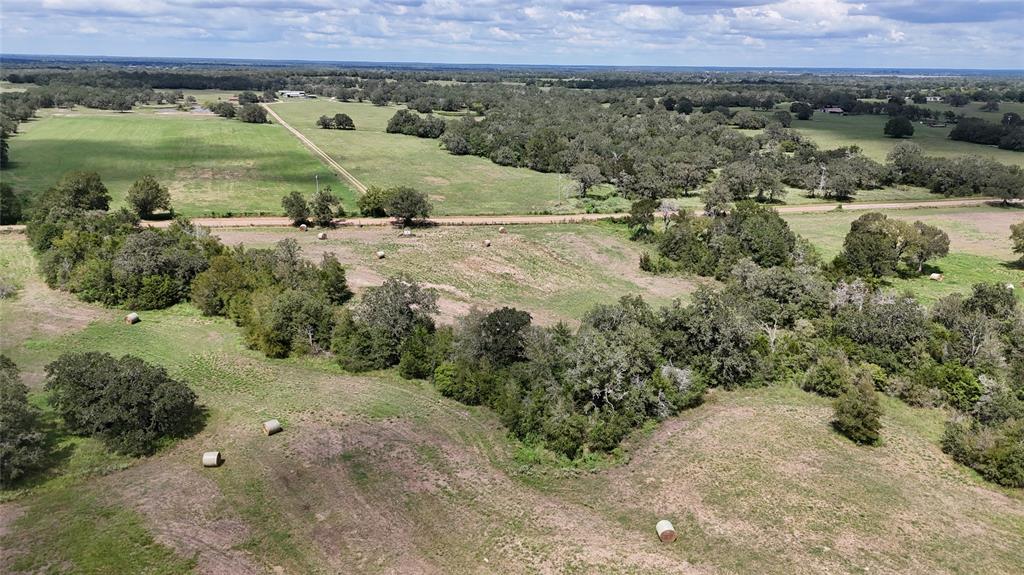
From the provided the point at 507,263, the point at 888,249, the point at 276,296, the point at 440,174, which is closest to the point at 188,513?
the point at 276,296

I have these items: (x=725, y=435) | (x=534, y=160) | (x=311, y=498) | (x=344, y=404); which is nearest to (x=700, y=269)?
(x=725, y=435)

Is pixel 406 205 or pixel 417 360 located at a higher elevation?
pixel 406 205

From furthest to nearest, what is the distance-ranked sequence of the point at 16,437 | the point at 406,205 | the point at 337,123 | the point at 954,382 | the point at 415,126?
the point at 337,123
the point at 415,126
the point at 406,205
the point at 954,382
the point at 16,437

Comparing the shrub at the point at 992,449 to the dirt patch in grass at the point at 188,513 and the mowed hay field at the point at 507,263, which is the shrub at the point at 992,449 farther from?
the dirt patch in grass at the point at 188,513

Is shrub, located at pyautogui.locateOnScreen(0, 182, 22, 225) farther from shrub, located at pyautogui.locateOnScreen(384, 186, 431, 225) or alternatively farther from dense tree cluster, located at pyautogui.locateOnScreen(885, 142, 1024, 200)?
dense tree cluster, located at pyautogui.locateOnScreen(885, 142, 1024, 200)

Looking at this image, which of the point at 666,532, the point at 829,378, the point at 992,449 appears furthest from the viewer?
the point at 829,378

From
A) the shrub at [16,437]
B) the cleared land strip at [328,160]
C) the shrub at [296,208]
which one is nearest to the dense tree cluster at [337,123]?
the cleared land strip at [328,160]

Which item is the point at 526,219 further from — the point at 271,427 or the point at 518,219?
the point at 271,427
